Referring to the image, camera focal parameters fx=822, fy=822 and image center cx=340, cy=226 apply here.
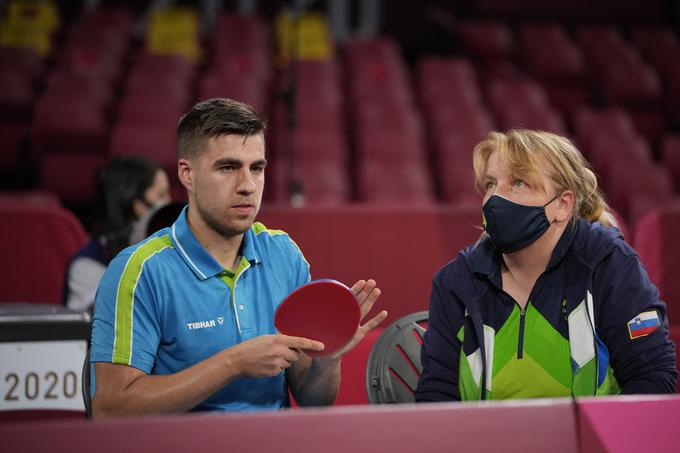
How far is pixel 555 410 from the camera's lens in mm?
1224

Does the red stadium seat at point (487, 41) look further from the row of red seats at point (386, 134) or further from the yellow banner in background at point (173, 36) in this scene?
the yellow banner in background at point (173, 36)

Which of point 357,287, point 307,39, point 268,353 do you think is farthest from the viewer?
point 307,39

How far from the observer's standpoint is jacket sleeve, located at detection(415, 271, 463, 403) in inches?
77.7

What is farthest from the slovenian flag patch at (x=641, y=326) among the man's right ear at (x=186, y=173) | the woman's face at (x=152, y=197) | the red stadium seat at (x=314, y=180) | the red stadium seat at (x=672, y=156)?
the red stadium seat at (x=672, y=156)

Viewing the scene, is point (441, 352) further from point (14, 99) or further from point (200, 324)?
point (14, 99)

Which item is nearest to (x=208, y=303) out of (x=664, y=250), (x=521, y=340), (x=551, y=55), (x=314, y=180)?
(x=521, y=340)

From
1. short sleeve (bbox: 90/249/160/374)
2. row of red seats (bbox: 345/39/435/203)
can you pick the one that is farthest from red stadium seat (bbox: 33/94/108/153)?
short sleeve (bbox: 90/249/160/374)

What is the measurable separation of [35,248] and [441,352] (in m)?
2.32

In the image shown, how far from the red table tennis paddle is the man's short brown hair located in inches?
18.2

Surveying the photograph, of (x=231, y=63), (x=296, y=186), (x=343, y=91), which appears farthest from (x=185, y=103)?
(x=296, y=186)

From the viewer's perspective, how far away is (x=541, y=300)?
195 centimetres

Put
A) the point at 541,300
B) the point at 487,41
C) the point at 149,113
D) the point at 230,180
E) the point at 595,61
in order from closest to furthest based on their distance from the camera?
1. the point at 230,180
2. the point at 541,300
3. the point at 149,113
4. the point at 595,61
5. the point at 487,41

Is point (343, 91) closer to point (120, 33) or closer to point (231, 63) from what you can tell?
point (231, 63)

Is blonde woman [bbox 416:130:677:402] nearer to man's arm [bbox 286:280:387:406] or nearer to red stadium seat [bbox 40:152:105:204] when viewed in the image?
man's arm [bbox 286:280:387:406]
